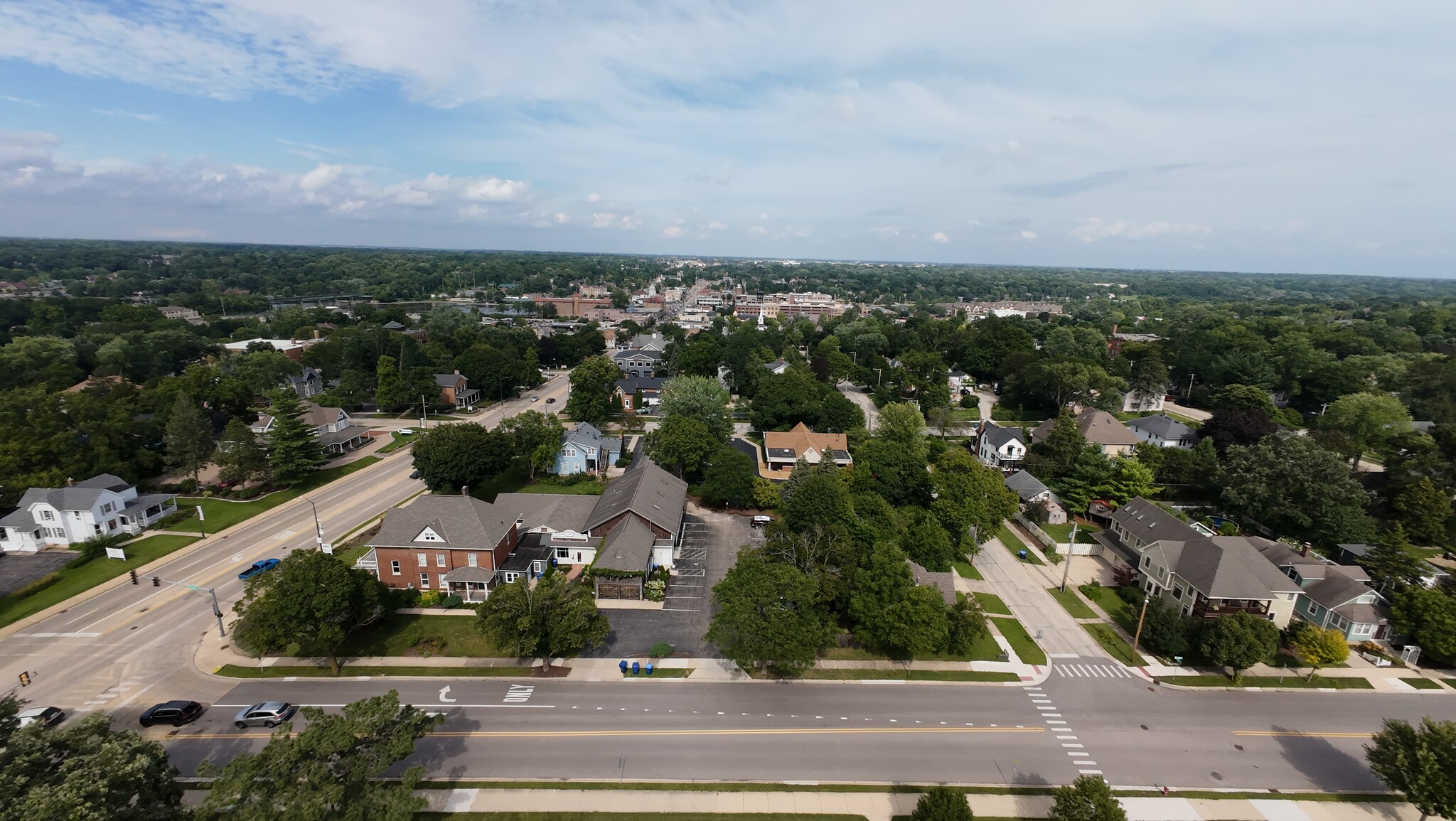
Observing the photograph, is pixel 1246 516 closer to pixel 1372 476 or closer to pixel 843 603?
pixel 1372 476

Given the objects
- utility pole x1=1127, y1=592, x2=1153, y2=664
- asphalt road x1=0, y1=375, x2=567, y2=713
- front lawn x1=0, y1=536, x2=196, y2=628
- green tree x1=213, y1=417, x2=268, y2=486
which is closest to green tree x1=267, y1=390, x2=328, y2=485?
green tree x1=213, y1=417, x2=268, y2=486

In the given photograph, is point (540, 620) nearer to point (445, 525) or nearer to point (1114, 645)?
point (445, 525)

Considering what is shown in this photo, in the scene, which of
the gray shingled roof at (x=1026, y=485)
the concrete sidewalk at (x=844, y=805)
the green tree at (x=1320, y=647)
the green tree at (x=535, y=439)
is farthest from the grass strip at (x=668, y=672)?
the gray shingled roof at (x=1026, y=485)

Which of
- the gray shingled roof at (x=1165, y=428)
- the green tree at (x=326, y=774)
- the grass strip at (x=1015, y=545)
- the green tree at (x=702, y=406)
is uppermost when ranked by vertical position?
the green tree at (x=702, y=406)

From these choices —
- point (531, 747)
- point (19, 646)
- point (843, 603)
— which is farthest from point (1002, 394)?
point (19, 646)

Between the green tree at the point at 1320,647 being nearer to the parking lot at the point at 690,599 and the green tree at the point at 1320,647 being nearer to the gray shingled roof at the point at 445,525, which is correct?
the parking lot at the point at 690,599

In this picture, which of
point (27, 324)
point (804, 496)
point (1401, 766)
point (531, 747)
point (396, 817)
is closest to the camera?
point (396, 817)

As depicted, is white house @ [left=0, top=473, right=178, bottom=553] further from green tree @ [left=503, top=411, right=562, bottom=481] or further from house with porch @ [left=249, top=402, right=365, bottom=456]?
green tree @ [left=503, top=411, right=562, bottom=481]
